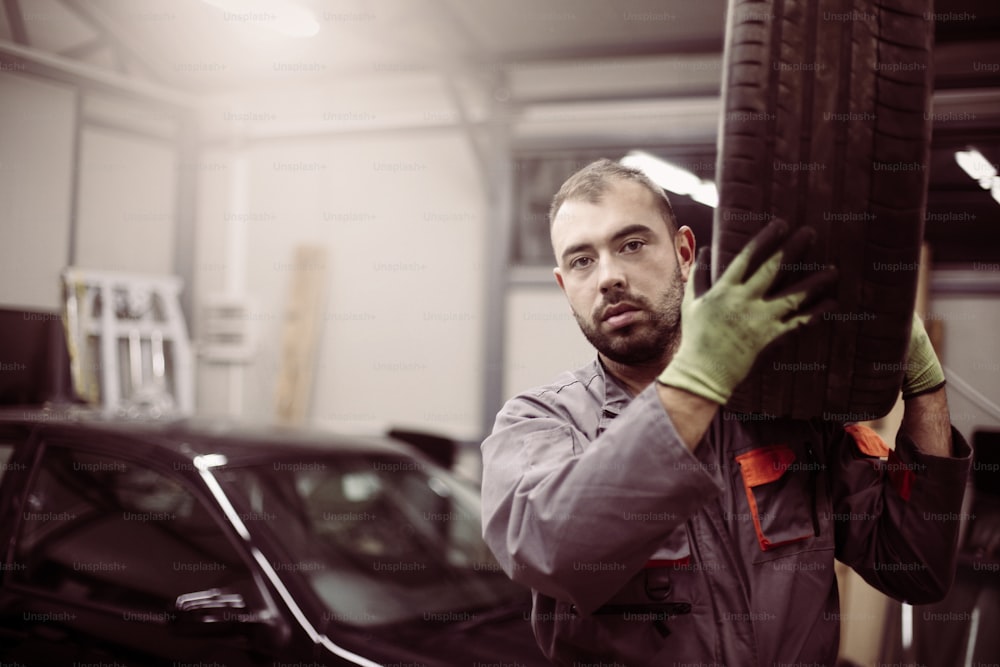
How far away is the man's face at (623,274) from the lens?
1304mm

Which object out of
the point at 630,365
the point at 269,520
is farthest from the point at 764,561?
the point at 269,520

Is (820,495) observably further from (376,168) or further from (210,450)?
(376,168)

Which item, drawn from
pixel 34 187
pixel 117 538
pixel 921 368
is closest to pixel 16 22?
pixel 34 187

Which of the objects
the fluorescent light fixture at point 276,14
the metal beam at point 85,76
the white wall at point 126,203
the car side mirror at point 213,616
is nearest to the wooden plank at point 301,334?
the white wall at point 126,203

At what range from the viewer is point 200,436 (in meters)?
2.58

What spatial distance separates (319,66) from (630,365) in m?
5.73

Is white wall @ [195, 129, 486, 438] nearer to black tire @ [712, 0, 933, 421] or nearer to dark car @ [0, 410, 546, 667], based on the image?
dark car @ [0, 410, 546, 667]

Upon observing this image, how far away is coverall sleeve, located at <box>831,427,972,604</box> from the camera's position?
126cm

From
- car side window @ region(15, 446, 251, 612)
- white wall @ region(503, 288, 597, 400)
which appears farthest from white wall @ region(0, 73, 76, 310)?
car side window @ region(15, 446, 251, 612)

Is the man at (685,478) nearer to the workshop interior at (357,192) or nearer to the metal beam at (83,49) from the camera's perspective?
the workshop interior at (357,192)

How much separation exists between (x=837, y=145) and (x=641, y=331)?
41 cm

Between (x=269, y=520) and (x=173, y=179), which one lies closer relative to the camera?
(x=269, y=520)

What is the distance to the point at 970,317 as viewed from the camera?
16.7 ft

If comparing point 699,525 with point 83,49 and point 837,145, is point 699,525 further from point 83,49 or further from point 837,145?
point 83,49
